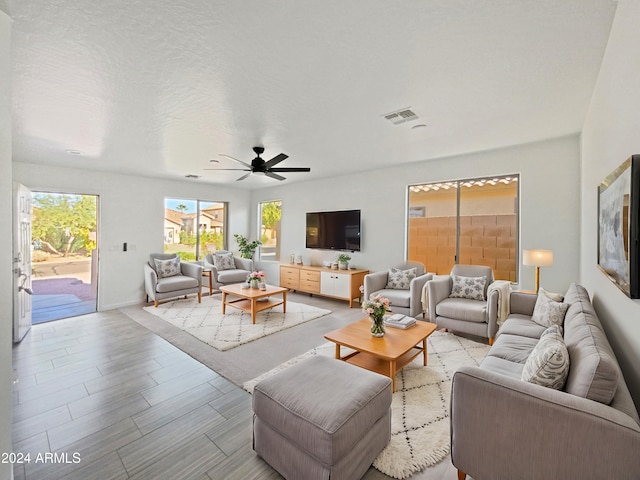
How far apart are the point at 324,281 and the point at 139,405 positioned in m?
3.95

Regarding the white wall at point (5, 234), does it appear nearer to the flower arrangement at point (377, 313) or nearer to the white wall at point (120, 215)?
the flower arrangement at point (377, 313)

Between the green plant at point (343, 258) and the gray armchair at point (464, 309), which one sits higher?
the green plant at point (343, 258)

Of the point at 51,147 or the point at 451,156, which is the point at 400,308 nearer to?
the point at 451,156

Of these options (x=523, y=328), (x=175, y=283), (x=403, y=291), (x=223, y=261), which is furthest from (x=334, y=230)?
(x=523, y=328)

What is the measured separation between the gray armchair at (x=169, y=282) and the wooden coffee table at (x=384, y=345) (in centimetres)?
376

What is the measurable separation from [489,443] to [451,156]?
4.18 meters

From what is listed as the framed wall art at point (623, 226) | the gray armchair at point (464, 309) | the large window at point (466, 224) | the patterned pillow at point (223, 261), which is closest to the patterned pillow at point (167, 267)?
the patterned pillow at point (223, 261)

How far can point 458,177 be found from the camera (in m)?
4.68

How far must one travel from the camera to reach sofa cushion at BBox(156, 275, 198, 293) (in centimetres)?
530

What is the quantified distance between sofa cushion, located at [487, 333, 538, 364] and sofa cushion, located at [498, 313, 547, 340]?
0.08 meters

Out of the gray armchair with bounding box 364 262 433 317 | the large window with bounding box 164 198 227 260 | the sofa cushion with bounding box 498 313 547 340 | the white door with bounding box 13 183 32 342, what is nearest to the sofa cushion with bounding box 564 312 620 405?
the sofa cushion with bounding box 498 313 547 340

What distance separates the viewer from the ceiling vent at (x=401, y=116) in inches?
114

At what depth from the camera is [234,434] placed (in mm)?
2043

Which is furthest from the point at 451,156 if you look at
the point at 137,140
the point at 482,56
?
the point at 137,140
